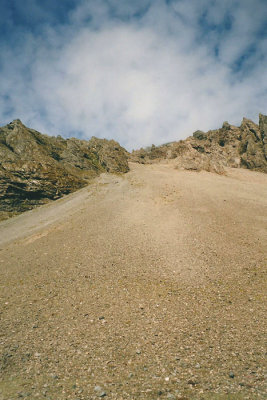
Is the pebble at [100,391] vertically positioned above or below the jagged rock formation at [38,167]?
below

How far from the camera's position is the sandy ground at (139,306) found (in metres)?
5.14

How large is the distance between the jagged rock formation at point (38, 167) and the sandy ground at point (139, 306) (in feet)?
34.8

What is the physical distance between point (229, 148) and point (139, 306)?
51.0 m

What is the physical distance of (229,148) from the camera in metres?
50.4

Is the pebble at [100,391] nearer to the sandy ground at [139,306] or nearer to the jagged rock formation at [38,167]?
the sandy ground at [139,306]

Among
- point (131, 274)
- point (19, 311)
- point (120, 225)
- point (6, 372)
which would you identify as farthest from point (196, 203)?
point (6, 372)

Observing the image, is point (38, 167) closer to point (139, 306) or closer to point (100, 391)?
point (139, 306)

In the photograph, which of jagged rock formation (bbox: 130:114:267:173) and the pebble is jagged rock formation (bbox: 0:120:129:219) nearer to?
jagged rock formation (bbox: 130:114:267:173)

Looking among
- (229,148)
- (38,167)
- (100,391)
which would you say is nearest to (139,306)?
(100,391)

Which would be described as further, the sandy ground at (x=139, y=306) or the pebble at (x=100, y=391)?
the sandy ground at (x=139, y=306)

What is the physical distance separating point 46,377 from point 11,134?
36766mm

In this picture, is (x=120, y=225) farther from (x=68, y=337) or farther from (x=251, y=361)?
(x=251, y=361)

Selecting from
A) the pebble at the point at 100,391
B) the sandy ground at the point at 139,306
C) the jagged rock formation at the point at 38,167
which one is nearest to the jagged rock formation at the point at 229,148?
the jagged rock formation at the point at 38,167

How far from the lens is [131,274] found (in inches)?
408
